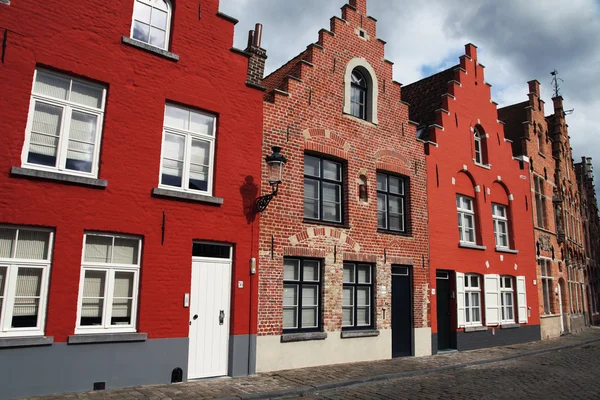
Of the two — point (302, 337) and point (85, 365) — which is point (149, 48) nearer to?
point (85, 365)

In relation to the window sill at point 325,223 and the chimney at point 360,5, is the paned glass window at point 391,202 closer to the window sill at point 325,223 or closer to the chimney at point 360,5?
the window sill at point 325,223

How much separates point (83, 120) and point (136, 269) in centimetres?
292

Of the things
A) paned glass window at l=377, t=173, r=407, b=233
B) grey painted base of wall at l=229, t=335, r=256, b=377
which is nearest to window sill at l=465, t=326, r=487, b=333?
paned glass window at l=377, t=173, r=407, b=233

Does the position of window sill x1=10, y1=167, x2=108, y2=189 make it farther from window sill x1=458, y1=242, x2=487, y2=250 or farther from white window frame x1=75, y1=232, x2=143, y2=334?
window sill x1=458, y1=242, x2=487, y2=250

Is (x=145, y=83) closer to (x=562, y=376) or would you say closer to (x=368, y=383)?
(x=368, y=383)

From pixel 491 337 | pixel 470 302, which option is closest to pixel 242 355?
pixel 470 302

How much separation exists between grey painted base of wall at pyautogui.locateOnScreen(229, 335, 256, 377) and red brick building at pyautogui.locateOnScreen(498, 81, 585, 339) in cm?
1418

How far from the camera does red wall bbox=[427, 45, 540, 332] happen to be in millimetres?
14719

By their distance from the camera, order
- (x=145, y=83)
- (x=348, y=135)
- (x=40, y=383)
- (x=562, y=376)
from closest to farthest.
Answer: (x=40, y=383) → (x=145, y=83) → (x=562, y=376) → (x=348, y=135)

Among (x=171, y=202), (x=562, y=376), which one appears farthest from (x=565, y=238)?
(x=171, y=202)

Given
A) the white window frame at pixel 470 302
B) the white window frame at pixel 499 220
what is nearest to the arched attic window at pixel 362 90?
the white window frame at pixel 470 302

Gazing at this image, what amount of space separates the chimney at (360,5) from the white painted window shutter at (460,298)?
8.84 meters

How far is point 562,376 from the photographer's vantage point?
10695 mm

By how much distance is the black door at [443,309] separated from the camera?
1435 cm
